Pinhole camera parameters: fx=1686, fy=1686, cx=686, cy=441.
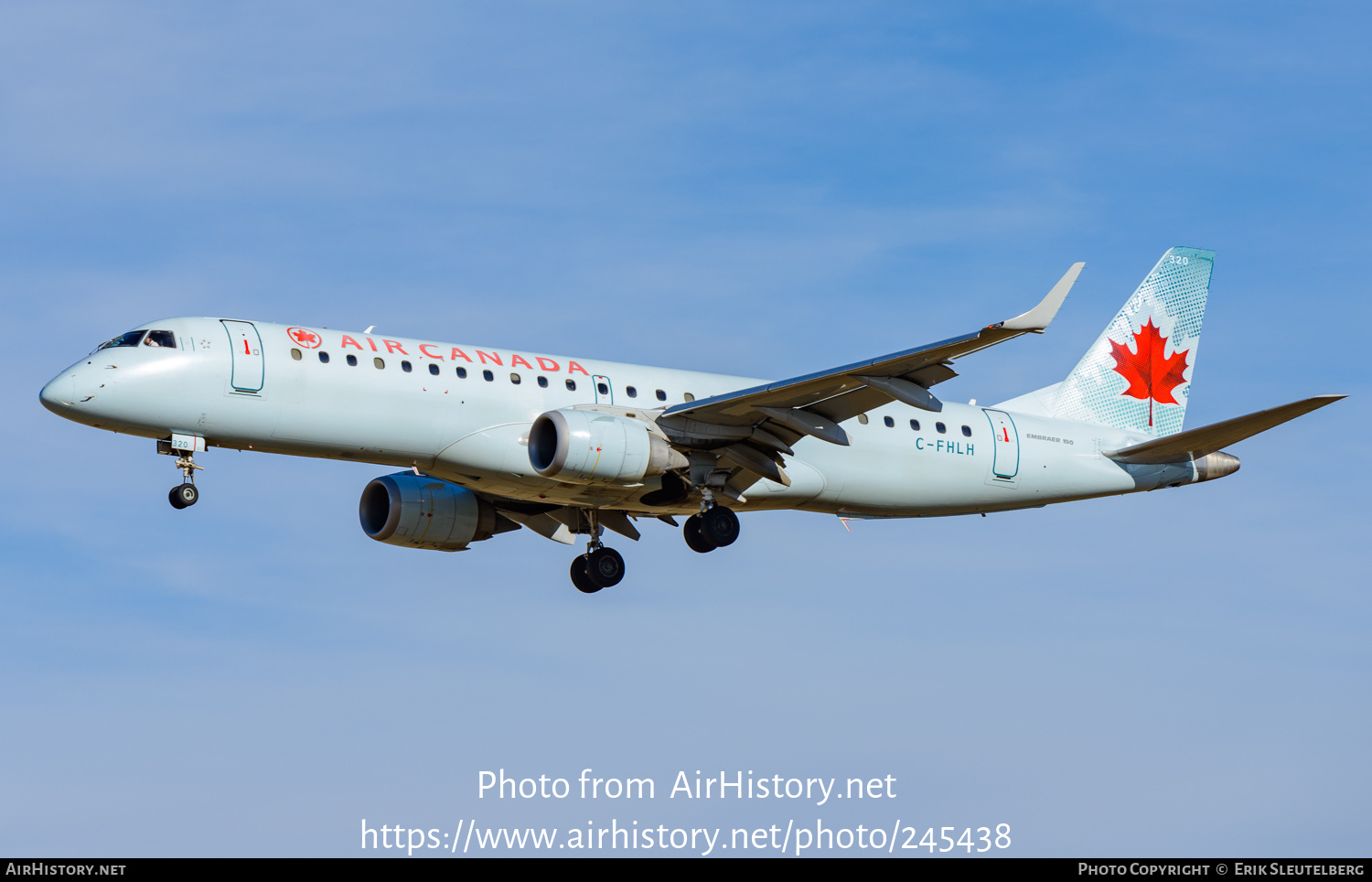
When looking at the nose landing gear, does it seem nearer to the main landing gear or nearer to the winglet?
the main landing gear

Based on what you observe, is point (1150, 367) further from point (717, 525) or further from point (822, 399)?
point (717, 525)

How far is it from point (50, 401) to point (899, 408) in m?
17.6

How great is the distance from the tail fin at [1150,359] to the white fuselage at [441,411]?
4.48 meters

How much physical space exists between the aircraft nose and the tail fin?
2244 cm

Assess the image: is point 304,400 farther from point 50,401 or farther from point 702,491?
point 702,491

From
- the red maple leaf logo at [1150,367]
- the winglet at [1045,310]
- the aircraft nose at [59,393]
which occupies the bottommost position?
the aircraft nose at [59,393]

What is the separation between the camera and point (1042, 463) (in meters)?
39.0

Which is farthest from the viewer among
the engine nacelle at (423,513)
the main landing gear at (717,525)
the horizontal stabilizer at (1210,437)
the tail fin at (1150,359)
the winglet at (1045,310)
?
the tail fin at (1150,359)

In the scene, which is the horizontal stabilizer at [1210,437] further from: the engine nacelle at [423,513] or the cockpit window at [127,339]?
the cockpit window at [127,339]

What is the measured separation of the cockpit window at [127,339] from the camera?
103ft

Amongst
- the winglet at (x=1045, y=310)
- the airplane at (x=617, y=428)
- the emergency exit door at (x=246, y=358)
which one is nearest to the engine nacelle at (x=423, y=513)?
the airplane at (x=617, y=428)

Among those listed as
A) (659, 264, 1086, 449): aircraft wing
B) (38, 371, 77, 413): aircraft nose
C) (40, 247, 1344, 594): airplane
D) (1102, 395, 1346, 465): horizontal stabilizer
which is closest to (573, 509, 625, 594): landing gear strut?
(40, 247, 1344, 594): airplane

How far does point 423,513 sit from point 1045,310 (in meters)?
15.2

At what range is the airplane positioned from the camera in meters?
31.3
